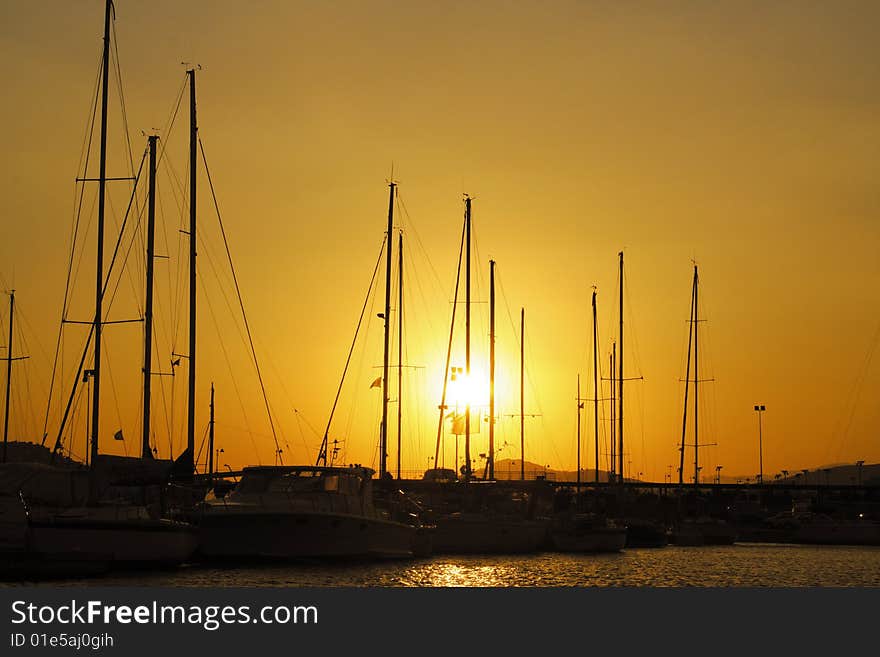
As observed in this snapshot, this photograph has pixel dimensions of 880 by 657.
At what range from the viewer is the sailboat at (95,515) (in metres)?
37.2

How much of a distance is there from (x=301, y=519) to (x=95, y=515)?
806 centimetres

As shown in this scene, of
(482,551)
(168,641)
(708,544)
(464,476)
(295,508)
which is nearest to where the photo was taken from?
(168,641)

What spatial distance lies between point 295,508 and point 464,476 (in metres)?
23.5

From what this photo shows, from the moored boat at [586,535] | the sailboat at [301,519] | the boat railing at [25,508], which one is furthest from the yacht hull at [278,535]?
the moored boat at [586,535]

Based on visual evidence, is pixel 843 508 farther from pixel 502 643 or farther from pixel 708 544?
pixel 502 643

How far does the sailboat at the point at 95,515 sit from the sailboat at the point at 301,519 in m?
1.79

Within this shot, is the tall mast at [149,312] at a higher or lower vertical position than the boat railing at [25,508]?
higher

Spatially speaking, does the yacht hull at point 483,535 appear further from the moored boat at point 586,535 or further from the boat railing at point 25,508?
the boat railing at point 25,508

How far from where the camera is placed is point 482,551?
58.9 meters

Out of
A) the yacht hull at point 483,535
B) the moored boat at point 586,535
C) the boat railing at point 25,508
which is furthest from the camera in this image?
the moored boat at point 586,535

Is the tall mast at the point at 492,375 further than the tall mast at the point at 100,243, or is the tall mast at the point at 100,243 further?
the tall mast at the point at 492,375

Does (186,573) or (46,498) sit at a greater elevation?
(46,498)

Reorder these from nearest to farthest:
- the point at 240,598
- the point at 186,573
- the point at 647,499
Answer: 1. the point at 240,598
2. the point at 186,573
3. the point at 647,499

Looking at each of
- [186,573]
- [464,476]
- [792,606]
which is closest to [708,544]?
[464,476]
